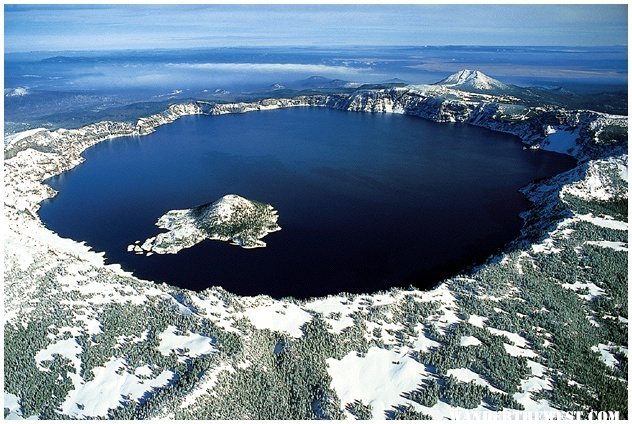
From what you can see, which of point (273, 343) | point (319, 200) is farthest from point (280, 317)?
point (319, 200)

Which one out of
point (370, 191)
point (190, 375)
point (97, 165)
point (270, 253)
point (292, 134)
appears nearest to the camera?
point (190, 375)

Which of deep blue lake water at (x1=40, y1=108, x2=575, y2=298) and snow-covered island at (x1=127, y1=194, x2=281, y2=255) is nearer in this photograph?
deep blue lake water at (x1=40, y1=108, x2=575, y2=298)

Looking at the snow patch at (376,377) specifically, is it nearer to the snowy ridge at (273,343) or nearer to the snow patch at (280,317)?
the snowy ridge at (273,343)

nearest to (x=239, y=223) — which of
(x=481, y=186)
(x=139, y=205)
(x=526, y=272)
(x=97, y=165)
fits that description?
(x=139, y=205)

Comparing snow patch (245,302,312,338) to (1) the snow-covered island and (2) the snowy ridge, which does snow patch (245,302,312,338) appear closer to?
(2) the snowy ridge

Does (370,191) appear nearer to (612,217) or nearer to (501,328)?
(612,217)

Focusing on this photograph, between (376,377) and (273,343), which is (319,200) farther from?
(376,377)

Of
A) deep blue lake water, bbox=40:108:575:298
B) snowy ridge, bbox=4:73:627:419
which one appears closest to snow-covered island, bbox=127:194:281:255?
deep blue lake water, bbox=40:108:575:298

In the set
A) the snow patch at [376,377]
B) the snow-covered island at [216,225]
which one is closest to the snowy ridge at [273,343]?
the snow patch at [376,377]

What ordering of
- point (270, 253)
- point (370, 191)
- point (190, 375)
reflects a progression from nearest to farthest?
point (190, 375) < point (270, 253) < point (370, 191)
